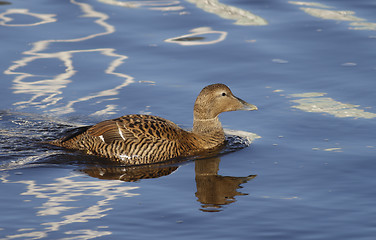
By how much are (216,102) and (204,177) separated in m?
1.74

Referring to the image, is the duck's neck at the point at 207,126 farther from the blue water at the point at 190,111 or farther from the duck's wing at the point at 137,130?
the duck's wing at the point at 137,130

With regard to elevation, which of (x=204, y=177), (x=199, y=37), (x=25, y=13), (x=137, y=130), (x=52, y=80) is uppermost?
(x=25, y=13)

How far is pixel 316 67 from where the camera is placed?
42.4ft

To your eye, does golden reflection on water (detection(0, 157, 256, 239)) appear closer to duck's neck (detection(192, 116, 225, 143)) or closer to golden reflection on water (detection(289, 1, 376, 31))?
duck's neck (detection(192, 116, 225, 143))

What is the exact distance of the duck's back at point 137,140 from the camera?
962 centimetres

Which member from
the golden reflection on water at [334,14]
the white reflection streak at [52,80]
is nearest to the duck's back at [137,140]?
the white reflection streak at [52,80]

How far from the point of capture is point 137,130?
970 centimetres

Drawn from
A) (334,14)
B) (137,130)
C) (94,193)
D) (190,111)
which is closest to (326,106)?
(190,111)

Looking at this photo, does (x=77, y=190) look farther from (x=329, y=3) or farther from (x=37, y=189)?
(x=329, y=3)

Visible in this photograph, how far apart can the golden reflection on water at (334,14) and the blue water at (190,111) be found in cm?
4

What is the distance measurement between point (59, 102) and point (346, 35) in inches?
246

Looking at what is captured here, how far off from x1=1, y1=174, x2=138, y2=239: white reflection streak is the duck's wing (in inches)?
42.7

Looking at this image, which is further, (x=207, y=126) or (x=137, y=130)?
(x=207, y=126)

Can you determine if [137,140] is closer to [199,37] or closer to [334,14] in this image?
[199,37]
